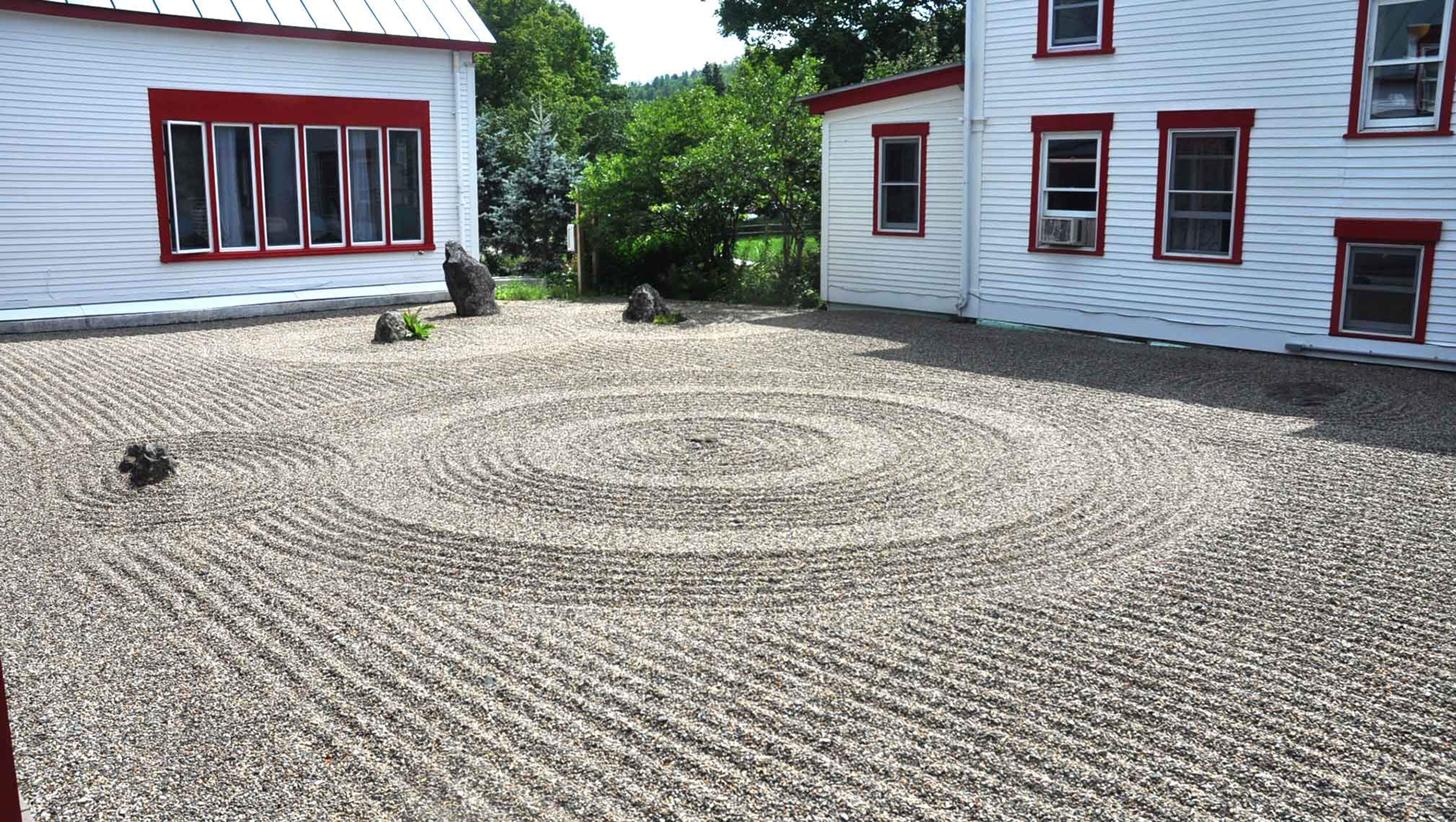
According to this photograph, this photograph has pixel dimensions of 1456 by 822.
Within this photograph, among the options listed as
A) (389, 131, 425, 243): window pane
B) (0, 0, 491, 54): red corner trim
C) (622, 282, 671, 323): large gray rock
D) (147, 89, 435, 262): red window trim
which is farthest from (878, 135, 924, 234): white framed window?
(389, 131, 425, 243): window pane

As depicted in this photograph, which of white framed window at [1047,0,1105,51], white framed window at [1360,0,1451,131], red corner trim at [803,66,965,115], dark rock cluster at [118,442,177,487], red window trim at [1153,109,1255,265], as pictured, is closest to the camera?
dark rock cluster at [118,442,177,487]

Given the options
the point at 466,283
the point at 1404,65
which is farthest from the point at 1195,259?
the point at 466,283

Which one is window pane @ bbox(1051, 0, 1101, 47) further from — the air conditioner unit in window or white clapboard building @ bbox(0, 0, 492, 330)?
white clapboard building @ bbox(0, 0, 492, 330)

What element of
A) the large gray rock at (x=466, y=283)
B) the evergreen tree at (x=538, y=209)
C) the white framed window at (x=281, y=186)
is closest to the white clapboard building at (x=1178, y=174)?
the large gray rock at (x=466, y=283)

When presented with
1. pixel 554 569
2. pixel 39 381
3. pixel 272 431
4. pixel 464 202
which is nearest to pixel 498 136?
pixel 464 202

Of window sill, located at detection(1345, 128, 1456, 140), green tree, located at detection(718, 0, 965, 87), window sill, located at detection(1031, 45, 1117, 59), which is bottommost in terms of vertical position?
window sill, located at detection(1345, 128, 1456, 140)

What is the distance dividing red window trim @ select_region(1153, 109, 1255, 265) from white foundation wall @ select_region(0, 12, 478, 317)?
12272 millimetres

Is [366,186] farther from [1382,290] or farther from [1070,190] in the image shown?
[1382,290]

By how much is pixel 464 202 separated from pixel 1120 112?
11173mm

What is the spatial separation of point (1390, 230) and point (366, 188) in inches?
593

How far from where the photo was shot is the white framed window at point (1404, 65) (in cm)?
1338

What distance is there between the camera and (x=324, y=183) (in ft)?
65.0

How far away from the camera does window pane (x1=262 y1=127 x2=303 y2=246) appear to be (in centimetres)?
1919

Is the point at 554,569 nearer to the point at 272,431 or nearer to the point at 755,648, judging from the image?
the point at 755,648
